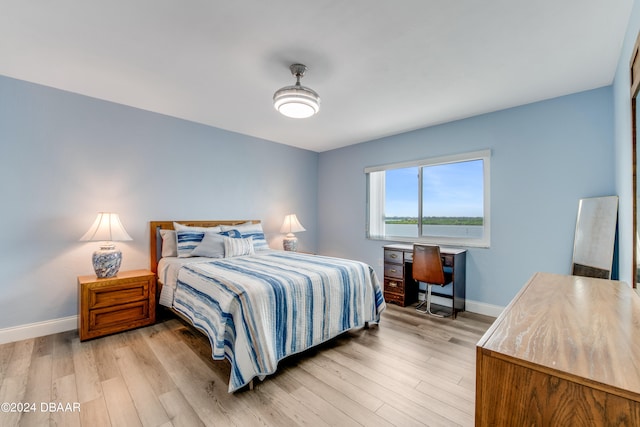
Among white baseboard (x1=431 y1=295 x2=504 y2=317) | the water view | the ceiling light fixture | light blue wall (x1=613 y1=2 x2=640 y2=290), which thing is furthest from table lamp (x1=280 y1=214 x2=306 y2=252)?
light blue wall (x1=613 y1=2 x2=640 y2=290)

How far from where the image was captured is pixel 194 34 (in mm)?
1982

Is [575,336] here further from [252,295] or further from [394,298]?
[394,298]

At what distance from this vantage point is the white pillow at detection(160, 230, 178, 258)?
3.40m

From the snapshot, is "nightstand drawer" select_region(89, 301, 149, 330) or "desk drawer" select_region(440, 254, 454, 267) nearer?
"nightstand drawer" select_region(89, 301, 149, 330)

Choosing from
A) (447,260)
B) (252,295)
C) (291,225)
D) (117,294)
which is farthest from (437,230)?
(117,294)

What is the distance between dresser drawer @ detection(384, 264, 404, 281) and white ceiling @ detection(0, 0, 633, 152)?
6.79 ft

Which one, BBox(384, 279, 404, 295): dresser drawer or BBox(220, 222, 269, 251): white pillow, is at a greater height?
BBox(220, 222, 269, 251): white pillow

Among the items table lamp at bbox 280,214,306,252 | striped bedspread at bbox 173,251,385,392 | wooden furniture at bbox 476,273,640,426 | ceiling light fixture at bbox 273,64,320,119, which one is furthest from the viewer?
table lamp at bbox 280,214,306,252

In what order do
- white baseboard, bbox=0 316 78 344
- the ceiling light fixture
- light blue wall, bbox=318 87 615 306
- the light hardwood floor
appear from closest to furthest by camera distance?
the light hardwood floor
the ceiling light fixture
white baseboard, bbox=0 316 78 344
light blue wall, bbox=318 87 615 306

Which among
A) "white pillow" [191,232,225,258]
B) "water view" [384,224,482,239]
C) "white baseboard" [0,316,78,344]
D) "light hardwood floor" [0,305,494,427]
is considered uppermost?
"water view" [384,224,482,239]

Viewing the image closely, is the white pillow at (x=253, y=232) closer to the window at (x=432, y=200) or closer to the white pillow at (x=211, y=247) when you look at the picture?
the white pillow at (x=211, y=247)

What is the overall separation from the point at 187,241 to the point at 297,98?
7.42 feet

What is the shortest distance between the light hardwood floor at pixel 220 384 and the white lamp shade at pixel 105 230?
99 cm

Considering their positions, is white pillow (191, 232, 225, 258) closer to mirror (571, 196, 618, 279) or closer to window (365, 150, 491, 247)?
window (365, 150, 491, 247)
